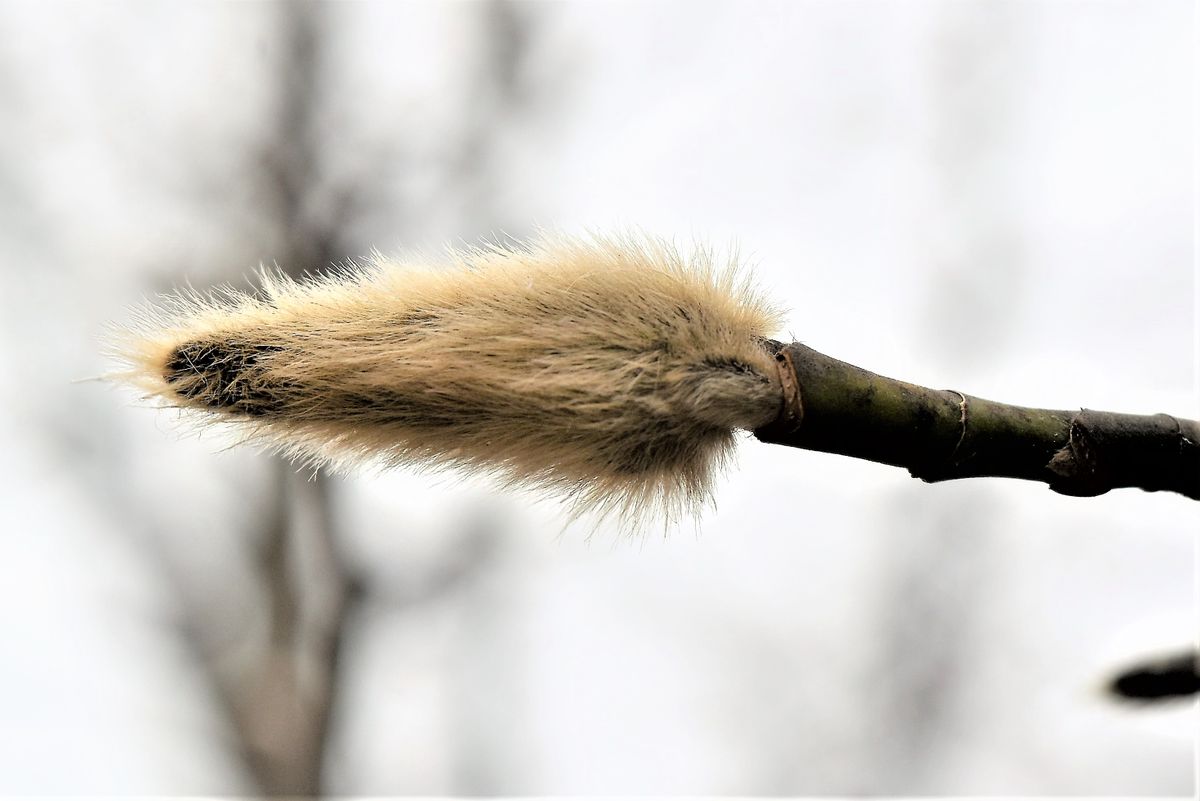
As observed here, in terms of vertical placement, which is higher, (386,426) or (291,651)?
(291,651)

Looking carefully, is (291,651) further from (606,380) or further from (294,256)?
(606,380)

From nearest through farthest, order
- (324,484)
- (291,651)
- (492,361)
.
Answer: (492,361)
(324,484)
(291,651)

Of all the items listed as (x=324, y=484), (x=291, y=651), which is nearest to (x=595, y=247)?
(x=324, y=484)

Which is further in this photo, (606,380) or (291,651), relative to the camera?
(291,651)
